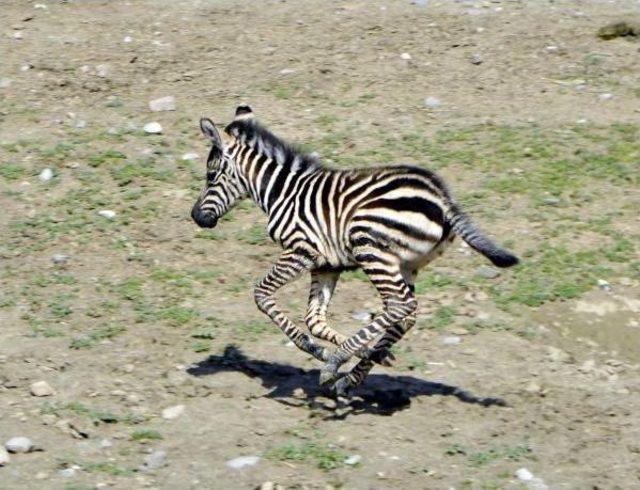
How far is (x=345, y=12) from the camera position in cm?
1546

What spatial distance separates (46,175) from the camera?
40.5ft

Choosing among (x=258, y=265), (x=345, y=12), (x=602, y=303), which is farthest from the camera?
(x=345, y=12)

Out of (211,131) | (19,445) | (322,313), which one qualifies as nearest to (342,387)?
(322,313)

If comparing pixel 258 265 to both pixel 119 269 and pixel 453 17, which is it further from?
pixel 453 17

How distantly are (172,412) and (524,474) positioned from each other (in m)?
2.43

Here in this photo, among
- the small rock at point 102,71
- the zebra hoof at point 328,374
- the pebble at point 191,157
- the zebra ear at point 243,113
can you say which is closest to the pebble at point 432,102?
Answer: the pebble at point 191,157

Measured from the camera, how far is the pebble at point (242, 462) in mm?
8188

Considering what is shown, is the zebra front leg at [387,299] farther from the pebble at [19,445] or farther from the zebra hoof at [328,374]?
the pebble at [19,445]

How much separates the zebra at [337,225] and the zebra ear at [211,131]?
0.01m

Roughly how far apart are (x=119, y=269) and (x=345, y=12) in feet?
18.7

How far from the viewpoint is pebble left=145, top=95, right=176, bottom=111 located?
44.4ft

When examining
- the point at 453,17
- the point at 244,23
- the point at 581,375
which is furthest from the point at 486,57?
the point at 581,375

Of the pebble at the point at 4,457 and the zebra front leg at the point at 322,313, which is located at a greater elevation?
the zebra front leg at the point at 322,313

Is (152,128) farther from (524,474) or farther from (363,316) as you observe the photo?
(524,474)
